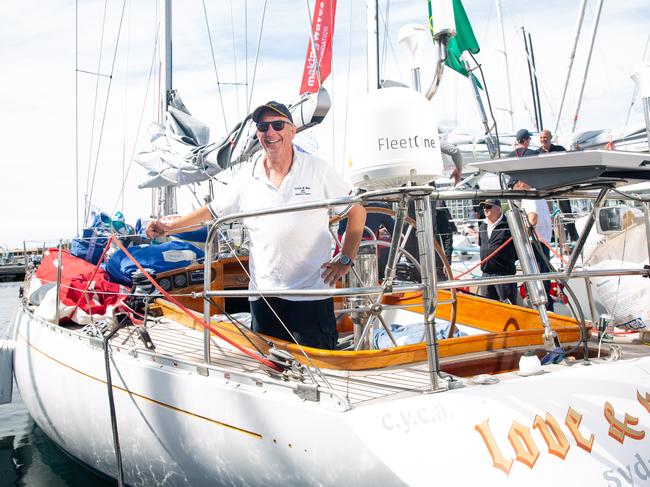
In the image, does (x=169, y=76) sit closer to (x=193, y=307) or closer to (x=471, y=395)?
(x=193, y=307)

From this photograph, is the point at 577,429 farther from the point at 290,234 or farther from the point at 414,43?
the point at 414,43

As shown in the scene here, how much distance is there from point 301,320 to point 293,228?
454mm

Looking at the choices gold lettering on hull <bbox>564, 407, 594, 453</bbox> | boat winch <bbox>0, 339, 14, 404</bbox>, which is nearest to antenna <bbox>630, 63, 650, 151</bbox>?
gold lettering on hull <bbox>564, 407, 594, 453</bbox>

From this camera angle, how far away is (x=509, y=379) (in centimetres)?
222

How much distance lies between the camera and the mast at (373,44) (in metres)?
4.99

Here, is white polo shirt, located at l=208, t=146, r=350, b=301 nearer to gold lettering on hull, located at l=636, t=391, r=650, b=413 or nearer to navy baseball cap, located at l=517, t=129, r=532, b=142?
gold lettering on hull, located at l=636, t=391, r=650, b=413

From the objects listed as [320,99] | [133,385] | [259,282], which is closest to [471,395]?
[259,282]

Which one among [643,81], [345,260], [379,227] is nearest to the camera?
[345,260]

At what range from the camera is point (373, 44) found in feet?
17.3

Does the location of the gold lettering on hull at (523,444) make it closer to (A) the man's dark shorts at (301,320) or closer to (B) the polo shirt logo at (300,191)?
(A) the man's dark shorts at (301,320)

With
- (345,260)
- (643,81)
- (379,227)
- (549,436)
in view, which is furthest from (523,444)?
(379,227)

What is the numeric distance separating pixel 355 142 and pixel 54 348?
2.83 meters

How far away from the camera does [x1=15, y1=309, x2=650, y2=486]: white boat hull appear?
197 cm

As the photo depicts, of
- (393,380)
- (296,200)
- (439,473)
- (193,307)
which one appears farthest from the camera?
(193,307)
